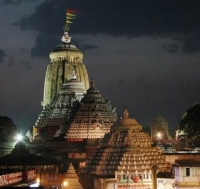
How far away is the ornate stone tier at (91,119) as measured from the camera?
71.6 m

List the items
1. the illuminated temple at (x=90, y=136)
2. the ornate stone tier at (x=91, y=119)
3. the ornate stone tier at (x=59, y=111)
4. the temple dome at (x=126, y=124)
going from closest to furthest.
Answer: the illuminated temple at (x=90, y=136) < the temple dome at (x=126, y=124) < the ornate stone tier at (x=91, y=119) < the ornate stone tier at (x=59, y=111)

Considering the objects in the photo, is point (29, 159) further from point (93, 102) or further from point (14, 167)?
point (93, 102)

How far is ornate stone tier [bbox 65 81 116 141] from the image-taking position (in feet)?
235

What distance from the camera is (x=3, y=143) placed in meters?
70.2

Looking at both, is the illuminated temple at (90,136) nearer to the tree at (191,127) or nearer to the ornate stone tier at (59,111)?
the ornate stone tier at (59,111)

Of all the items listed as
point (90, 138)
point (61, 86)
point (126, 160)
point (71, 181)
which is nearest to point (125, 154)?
point (126, 160)

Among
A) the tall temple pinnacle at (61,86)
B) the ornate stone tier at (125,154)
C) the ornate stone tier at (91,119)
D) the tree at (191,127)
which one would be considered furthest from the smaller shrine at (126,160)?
the tall temple pinnacle at (61,86)

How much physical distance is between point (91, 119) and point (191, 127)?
11527 mm

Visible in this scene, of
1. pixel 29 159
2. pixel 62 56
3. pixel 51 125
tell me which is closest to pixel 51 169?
pixel 29 159

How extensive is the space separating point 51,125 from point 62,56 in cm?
1700

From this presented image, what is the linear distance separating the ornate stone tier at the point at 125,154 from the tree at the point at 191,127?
1333cm

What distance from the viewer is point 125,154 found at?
5109 centimetres

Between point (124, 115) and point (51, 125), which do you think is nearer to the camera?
point (124, 115)

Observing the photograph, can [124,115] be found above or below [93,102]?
below
